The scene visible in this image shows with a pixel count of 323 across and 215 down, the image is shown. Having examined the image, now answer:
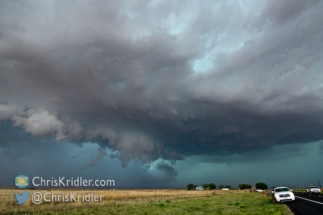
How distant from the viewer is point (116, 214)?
80.4ft

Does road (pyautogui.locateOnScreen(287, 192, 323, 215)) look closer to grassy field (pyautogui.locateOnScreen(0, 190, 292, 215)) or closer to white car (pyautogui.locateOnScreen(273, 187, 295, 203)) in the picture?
white car (pyautogui.locateOnScreen(273, 187, 295, 203))

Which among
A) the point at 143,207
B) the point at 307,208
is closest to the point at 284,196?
the point at 307,208

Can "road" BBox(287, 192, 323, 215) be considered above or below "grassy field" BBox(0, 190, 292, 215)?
below

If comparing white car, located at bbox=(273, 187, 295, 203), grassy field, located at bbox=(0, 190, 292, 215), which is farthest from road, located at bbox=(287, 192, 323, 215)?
grassy field, located at bbox=(0, 190, 292, 215)

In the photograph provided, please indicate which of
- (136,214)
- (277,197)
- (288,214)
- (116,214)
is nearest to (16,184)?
(116,214)

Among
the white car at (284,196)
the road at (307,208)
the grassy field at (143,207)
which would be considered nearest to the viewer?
the road at (307,208)

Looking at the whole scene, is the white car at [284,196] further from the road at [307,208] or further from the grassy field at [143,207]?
the grassy field at [143,207]

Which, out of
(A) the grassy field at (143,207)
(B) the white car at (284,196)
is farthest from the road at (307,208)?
(A) the grassy field at (143,207)

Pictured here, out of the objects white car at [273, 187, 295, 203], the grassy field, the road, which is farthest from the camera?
white car at [273, 187, 295, 203]

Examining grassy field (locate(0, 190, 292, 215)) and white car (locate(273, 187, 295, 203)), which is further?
white car (locate(273, 187, 295, 203))

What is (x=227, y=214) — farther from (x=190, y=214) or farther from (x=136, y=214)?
(x=136, y=214)

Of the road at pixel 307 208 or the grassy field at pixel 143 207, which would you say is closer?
the road at pixel 307 208

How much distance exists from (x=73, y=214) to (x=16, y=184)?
326 inches

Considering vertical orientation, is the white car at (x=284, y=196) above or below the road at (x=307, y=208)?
above
